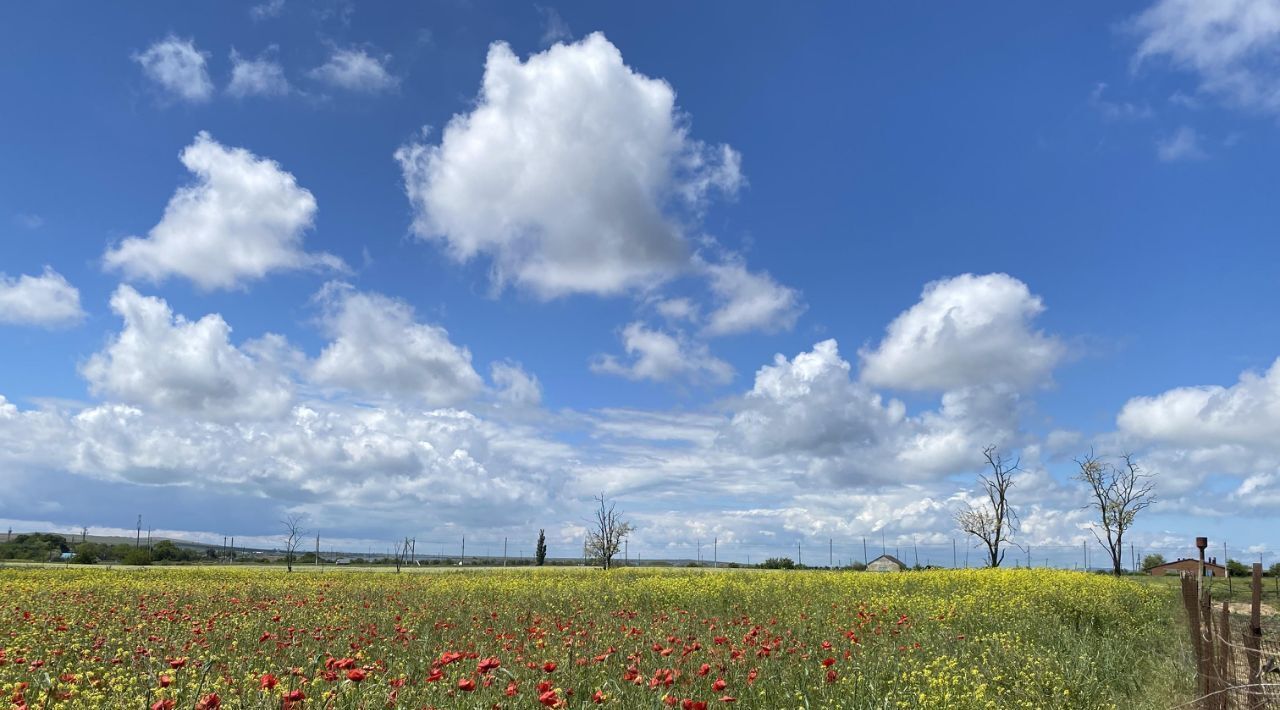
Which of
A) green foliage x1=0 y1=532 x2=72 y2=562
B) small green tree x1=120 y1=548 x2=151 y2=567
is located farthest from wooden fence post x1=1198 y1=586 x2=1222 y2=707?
green foliage x1=0 y1=532 x2=72 y2=562

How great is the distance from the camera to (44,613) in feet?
38.6

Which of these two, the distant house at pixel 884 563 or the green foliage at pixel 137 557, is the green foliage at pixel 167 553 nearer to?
the green foliage at pixel 137 557

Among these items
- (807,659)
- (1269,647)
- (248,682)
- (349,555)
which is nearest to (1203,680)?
(1269,647)

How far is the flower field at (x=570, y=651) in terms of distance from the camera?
5492mm

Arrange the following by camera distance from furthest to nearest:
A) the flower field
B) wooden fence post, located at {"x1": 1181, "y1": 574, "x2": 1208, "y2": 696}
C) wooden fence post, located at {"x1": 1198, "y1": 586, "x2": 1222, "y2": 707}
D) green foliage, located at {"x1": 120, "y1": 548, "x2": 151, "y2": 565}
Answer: green foliage, located at {"x1": 120, "y1": 548, "x2": 151, "y2": 565} → wooden fence post, located at {"x1": 1181, "y1": 574, "x2": 1208, "y2": 696} → wooden fence post, located at {"x1": 1198, "y1": 586, "x2": 1222, "y2": 707} → the flower field

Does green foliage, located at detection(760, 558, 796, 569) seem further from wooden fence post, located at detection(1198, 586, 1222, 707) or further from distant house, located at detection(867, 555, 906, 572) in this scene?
wooden fence post, located at detection(1198, 586, 1222, 707)

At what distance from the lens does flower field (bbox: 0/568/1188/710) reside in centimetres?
549

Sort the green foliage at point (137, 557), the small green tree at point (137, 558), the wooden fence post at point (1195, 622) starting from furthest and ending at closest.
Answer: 1. the green foliage at point (137, 557)
2. the small green tree at point (137, 558)
3. the wooden fence post at point (1195, 622)

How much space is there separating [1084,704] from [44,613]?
14398mm

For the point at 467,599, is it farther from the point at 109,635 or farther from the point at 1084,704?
the point at 1084,704

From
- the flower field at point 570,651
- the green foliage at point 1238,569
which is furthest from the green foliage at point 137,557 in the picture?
the green foliage at point 1238,569

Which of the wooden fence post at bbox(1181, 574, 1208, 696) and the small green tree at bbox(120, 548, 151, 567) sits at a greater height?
the wooden fence post at bbox(1181, 574, 1208, 696)

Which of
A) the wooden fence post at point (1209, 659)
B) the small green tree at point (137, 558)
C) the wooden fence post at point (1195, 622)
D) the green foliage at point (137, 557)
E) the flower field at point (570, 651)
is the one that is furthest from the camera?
the green foliage at point (137, 557)

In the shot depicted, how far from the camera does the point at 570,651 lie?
7152mm
